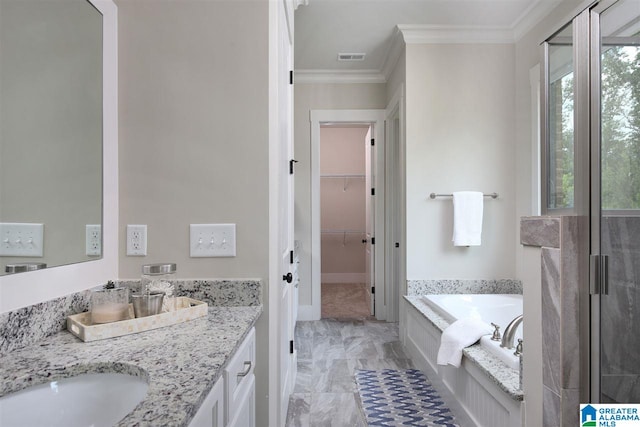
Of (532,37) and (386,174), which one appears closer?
(532,37)

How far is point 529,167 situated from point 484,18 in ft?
4.18

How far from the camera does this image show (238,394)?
110 cm

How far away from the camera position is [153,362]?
843 millimetres

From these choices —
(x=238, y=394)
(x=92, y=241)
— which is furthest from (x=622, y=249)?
(x=92, y=241)

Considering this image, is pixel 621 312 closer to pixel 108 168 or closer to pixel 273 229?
pixel 273 229

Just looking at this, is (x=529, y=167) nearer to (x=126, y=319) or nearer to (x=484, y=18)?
(x=484, y=18)

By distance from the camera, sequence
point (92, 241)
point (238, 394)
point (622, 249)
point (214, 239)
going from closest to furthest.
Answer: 1. point (622, 249)
2. point (238, 394)
3. point (92, 241)
4. point (214, 239)

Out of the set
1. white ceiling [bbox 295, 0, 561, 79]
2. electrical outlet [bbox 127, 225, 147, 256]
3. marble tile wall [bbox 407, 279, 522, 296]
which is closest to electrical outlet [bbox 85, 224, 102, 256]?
electrical outlet [bbox 127, 225, 147, 256]

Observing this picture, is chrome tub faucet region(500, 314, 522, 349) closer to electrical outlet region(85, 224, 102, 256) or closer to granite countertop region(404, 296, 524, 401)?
granite countertop region(404, 296, 524, 401)

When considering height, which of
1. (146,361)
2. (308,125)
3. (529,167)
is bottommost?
(146,361)

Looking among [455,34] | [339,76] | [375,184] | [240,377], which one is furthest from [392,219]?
[240,377]

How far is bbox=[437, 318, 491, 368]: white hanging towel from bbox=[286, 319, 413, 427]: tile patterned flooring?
1.91ft

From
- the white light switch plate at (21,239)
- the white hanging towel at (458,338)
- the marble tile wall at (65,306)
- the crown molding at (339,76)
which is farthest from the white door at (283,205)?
the crown molding at (339,76)

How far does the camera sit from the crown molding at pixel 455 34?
10.1 ft
